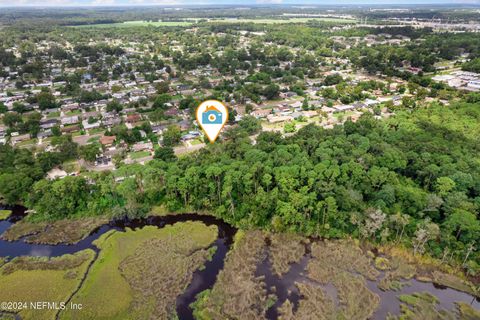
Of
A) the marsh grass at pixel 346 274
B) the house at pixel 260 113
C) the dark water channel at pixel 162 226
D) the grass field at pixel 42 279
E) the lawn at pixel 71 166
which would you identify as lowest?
the dark water channel at pixel 162 226

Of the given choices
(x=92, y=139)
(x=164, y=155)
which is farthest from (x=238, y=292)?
(x=92, y=139)

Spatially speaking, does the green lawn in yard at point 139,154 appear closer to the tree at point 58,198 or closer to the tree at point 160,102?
the tree at point 58,198

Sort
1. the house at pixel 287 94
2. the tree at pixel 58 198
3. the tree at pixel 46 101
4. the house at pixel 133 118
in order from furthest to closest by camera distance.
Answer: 1. the house at pixel 287 94
2. the tree at pixel 46 101
3. the house at pixel 133 118
4. the tree at pixel 58 198

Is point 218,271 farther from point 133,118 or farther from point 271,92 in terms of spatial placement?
point 271,92

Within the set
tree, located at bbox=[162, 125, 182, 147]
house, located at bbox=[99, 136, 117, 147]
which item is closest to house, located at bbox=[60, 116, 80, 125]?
house, located at bbox=[99, 136, 117, 147]

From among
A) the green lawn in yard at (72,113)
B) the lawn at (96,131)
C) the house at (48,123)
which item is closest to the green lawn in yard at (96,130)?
the lawn at (96,131)

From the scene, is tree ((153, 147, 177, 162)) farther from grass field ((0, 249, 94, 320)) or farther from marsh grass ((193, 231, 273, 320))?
marsh grass ((193, 231, 273, 320))
